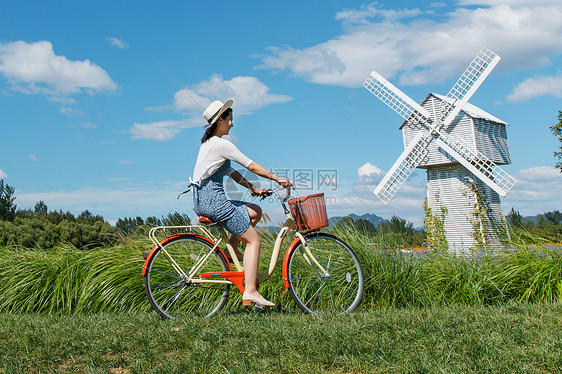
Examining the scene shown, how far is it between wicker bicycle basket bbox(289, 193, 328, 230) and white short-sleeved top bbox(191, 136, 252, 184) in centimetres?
59

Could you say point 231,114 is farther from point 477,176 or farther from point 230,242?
point 477,176

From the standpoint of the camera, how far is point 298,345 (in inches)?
114

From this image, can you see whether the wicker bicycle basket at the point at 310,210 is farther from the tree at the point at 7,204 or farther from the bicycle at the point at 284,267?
the tree at the point at 7,204

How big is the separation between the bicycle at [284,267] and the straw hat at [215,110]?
0.85 m

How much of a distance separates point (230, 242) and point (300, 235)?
62 cm

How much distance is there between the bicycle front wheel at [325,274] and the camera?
4309 mm

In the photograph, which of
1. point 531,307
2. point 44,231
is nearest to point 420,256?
point 531,307

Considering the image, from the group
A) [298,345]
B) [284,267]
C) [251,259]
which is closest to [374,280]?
[284,267]

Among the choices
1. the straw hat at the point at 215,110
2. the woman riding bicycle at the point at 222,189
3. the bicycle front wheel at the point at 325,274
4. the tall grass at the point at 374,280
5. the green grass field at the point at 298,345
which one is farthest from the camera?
the tall grass at the point at 374,280

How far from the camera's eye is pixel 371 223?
5891 mm

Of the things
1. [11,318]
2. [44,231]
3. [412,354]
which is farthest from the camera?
[44,231]

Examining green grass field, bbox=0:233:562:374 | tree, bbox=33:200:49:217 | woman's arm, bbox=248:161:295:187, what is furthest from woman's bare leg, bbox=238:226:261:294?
tree, bbox=33:200:49:217

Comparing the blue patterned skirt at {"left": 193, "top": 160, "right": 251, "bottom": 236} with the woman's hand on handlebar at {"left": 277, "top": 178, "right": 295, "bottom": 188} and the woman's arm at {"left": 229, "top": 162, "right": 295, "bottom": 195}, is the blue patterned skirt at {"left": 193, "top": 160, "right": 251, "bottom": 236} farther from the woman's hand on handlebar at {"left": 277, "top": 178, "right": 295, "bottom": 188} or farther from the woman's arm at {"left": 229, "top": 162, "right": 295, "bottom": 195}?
the woman's hand on handlebar at {"left": 277, "top": 178, "right": 295, "bottom": 188}

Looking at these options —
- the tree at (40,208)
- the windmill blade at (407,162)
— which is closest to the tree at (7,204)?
the tree at (40,208)
